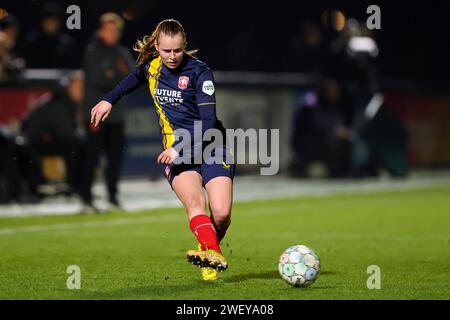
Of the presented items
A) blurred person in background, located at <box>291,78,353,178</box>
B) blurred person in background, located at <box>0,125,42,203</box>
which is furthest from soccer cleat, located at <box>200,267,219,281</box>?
blurred person in background, located at <box>291,78,353,178</box>

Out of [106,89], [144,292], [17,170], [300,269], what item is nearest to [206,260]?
[144,292]

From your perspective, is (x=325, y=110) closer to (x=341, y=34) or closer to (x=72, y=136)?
(x=341, y=34)

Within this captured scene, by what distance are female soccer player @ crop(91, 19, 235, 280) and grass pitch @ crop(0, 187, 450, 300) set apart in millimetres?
465

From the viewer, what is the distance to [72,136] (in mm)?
15375

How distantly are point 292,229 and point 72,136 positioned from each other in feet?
13.8

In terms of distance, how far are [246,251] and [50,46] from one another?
7.89 m

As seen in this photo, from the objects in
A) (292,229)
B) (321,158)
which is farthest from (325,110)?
(292,229)

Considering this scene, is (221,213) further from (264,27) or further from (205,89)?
(264,27)

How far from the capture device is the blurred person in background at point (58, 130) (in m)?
15.3

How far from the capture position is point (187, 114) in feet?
27.2

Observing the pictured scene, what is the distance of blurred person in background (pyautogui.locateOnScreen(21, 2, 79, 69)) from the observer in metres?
17.1

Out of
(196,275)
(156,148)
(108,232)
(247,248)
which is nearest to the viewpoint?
(196,275)

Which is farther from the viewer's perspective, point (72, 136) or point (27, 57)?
point (27, 57)

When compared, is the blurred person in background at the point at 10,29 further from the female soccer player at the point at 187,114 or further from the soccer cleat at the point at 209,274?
the soccer cleat at the point at 209,274
